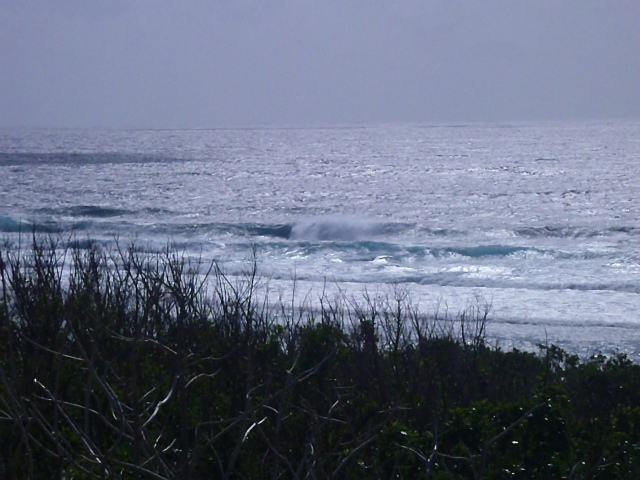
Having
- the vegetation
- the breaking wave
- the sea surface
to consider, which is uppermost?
the vegetation

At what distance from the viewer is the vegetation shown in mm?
4090

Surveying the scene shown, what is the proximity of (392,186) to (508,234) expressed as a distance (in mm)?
23378

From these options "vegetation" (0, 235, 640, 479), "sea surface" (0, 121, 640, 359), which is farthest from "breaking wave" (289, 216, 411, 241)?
"vegetation" (0, 235, 640, 479)

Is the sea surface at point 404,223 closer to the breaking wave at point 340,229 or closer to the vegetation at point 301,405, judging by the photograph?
the breaking wave at point 340,229

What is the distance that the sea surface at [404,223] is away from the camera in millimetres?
18297

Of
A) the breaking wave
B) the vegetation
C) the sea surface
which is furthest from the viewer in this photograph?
the breaking wave

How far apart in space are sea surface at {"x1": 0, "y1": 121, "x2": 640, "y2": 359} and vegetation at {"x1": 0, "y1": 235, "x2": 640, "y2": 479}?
5.09 metres

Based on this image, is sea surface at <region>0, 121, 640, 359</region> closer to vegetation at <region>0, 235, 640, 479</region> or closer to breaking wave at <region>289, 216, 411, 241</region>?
breaking wave at <region>289, 216, 411, 241</region>

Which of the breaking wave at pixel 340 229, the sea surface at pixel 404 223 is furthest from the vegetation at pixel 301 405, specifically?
the breaking wave at pixel 340 229

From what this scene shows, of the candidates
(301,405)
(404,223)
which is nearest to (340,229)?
(404,223)

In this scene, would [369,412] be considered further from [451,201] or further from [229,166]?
[229,166]

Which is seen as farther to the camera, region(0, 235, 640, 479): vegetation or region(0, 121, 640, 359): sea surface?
region(0, 121, 640, 359): sea surface

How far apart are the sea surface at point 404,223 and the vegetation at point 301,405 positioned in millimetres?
5090

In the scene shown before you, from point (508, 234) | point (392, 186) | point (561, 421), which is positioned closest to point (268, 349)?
point (561, 421)
